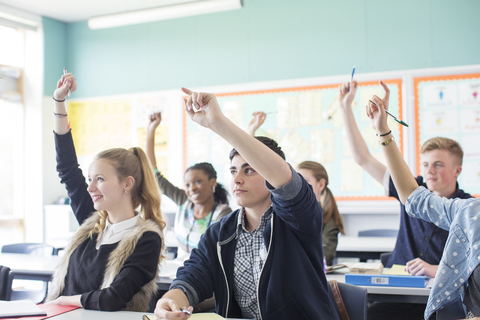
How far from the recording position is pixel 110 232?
194 centimetres

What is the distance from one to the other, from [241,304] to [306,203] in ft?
1.62

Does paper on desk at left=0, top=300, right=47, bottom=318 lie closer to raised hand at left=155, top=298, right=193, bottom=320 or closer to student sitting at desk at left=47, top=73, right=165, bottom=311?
student sitting at desk at left=47, top=73, right=165, bottom=311

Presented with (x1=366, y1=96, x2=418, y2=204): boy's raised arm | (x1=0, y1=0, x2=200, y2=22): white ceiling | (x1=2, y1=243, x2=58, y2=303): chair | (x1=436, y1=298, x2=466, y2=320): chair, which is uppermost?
(x1=0, y1=0, x2=200, y2=22): white ceiling

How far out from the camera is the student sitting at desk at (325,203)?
A: 2857 millimetres

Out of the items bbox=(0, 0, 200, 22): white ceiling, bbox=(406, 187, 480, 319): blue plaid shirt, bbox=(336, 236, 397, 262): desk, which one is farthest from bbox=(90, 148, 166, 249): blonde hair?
bbox=(0, 0, 200, 22): white ceiling

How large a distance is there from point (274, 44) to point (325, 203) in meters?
2.41

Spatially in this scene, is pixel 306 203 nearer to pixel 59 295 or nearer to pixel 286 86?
pixel 59 295

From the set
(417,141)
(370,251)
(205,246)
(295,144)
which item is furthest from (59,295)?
(417,141)

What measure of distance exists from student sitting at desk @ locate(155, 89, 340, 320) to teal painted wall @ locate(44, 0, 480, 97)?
341 centimetres

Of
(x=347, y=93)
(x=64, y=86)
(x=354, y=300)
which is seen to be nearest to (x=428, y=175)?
(x=347, y=93)

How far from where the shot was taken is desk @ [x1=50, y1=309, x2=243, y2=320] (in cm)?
156

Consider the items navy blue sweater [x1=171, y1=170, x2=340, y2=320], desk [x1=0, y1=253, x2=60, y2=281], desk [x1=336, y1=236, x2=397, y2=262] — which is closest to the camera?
navy blue sweater [x1=171, y1=170, x2=340, y2=320]

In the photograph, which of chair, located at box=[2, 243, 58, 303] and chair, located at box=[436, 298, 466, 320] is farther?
chair, located at box=[2, 243, 58, 303]

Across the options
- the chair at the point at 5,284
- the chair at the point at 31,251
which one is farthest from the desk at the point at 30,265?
the chair at the point at 5,284
